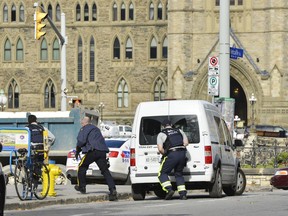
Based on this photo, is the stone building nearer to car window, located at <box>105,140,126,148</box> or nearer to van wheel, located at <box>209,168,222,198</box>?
car window, located at <box>105,140,126,148</box>

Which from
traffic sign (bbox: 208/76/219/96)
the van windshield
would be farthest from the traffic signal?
the van windshield

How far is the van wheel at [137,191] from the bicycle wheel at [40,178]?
239 centimetres

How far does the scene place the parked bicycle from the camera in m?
24.6

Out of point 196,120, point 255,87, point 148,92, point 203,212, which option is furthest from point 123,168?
point 148,92

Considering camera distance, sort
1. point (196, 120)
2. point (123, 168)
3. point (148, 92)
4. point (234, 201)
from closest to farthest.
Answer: point (234, 201) → point (196, 120) → point (123, 168) → point (148, 92)

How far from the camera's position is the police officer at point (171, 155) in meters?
26.2

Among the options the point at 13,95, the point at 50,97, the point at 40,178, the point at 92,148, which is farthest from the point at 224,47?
the point at 13,95

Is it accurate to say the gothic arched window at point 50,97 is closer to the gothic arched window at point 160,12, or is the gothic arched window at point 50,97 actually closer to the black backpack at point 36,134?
the gothic arched window at point 160,12

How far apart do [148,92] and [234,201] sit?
5758 centimetres

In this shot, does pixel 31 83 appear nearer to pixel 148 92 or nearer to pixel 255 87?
pixel 148 92

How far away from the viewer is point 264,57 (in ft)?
245

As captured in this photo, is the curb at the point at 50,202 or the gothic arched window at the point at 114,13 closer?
the curb at the point at 50,202

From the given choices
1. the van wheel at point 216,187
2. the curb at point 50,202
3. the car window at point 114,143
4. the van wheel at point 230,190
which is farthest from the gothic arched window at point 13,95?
the van wheel at point 216,187

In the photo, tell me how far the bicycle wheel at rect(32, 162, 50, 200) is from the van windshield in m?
2.55
